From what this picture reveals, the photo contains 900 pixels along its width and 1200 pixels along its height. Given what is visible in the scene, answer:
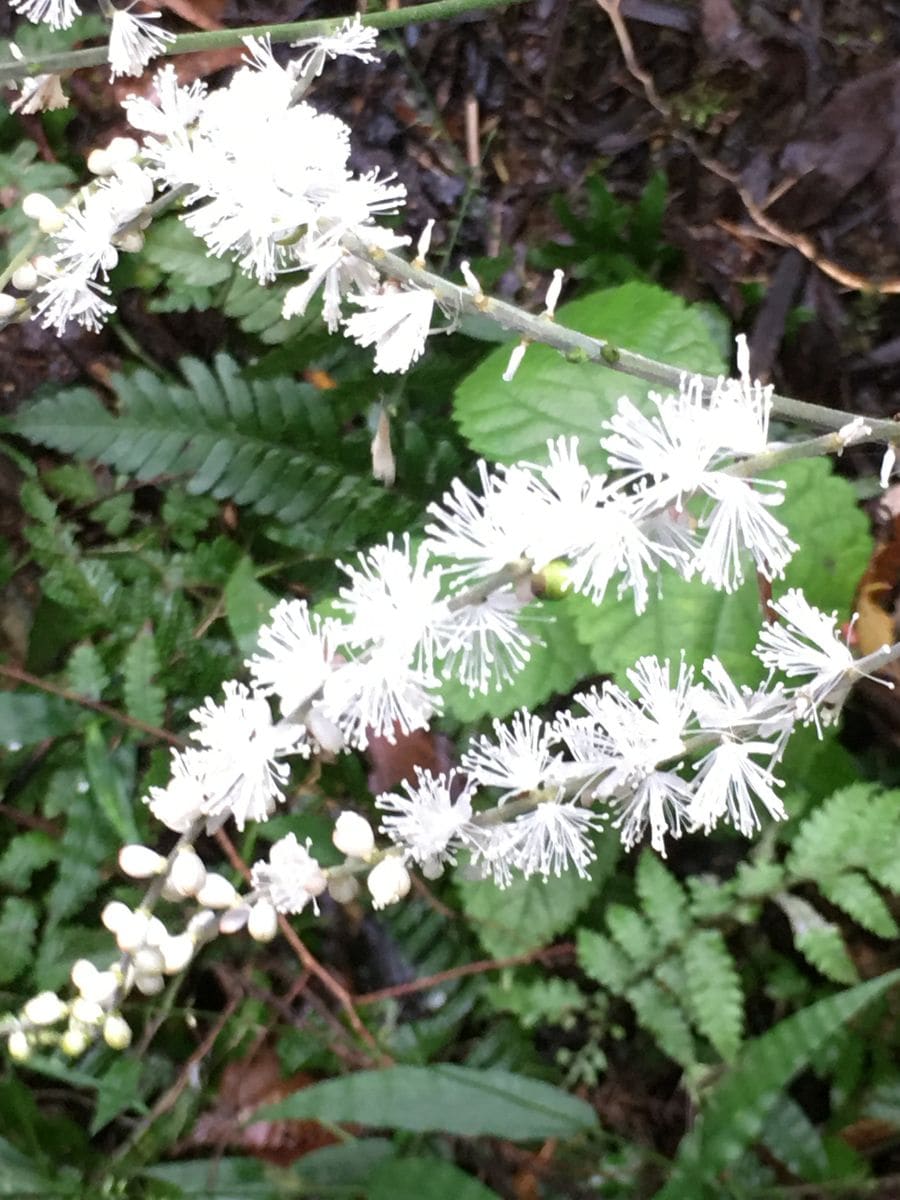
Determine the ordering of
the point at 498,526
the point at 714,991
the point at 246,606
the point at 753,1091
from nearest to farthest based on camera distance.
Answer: the point at 498,526
the point at 753,1091
the point at 714,991
the point at 246,606

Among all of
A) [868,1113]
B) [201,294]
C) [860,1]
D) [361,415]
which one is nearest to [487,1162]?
[868,1113]

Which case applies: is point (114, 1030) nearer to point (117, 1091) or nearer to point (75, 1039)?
point (75, 1039)

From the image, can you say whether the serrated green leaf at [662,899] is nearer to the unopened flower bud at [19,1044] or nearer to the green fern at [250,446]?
the green fern at [250,446]

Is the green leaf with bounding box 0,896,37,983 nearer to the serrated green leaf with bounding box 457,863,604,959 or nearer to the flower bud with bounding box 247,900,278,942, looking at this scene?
the serrated green leaf with bounding box 457,863,604,959

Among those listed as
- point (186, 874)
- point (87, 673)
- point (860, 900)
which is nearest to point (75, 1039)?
point (186, 874)

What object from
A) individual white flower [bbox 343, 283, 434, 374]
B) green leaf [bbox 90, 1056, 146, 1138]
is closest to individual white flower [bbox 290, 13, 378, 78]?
individual white flower [bbox 343, 283, 434, 374]

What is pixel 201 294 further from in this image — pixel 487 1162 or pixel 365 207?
pixel 487 1162
